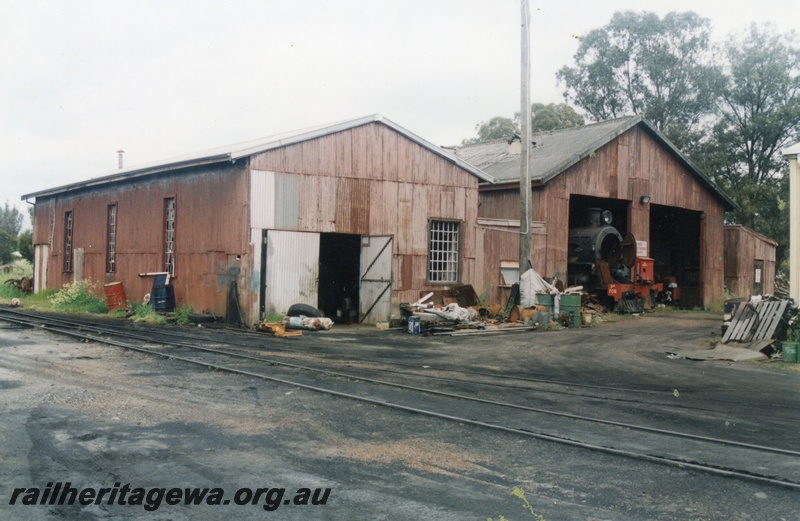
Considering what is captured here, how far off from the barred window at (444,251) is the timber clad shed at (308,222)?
0.03 meters

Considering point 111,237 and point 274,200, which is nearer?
point 274,200

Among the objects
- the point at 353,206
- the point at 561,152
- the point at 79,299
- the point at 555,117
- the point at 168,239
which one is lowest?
the point at 79,299

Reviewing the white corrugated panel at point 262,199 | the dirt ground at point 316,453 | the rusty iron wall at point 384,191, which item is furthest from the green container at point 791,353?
the white corrugated panel at point 262,199

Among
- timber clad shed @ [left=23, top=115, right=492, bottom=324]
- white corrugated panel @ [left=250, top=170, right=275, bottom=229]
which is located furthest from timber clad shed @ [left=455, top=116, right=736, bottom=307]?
white corrugated panel @ [left=250, top=170, right=275, bottom=229]

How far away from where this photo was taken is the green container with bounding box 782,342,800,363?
12.4 meters

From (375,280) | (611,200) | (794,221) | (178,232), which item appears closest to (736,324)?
(794,221)

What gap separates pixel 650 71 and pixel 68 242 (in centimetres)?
3316

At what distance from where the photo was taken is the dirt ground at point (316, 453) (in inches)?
181

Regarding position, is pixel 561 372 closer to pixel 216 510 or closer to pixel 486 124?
pixel 216 510

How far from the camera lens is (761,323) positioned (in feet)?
45.4

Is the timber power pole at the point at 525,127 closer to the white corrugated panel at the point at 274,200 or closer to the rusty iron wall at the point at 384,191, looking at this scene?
the rusty iron wall at the point at 384,191

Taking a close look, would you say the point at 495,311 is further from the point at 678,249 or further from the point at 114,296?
the point at 678,249

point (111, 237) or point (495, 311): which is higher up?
point (111, 237)

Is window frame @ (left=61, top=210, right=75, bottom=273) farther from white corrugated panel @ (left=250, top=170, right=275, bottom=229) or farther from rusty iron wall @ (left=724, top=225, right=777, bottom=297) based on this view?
rusty iron wall @ (left=724, top=225, right=777, bottom=297)
